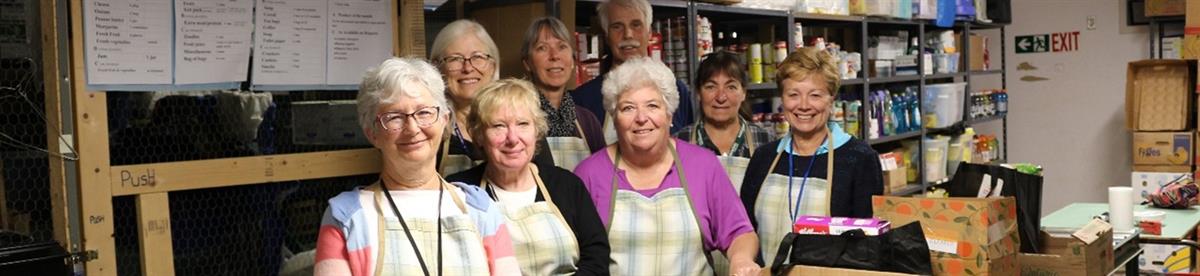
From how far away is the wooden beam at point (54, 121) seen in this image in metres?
2.45

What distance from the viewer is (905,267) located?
250 cm

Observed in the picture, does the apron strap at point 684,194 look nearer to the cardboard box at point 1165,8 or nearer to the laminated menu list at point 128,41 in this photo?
the laminated menu list at point 128,41

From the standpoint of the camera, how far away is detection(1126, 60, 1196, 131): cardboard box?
6438 millimetres

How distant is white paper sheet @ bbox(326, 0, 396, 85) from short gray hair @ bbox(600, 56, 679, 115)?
2.41 ft

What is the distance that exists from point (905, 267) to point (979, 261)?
0.61 ft

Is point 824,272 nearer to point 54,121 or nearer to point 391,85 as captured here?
point 391,85

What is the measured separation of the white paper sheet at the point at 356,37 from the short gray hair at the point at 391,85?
0.79 metres

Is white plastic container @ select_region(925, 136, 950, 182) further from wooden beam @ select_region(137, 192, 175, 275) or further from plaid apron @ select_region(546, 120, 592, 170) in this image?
wooden beam @ select_region(137, 192, 175, 275)

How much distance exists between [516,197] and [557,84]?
786 mm

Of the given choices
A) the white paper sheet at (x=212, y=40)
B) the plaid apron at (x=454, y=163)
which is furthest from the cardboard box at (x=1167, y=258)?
the white paper sheet at (x=212, y=40)

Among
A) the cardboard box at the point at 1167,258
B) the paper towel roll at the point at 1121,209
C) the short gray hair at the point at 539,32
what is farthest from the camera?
the cardboard box at the point at 1167,258

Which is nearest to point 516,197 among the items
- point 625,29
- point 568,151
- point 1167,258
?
point 568,151

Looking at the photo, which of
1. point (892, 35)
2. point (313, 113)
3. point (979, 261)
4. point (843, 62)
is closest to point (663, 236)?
point (979, 261)

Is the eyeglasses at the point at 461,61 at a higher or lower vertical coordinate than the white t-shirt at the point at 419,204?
higher
